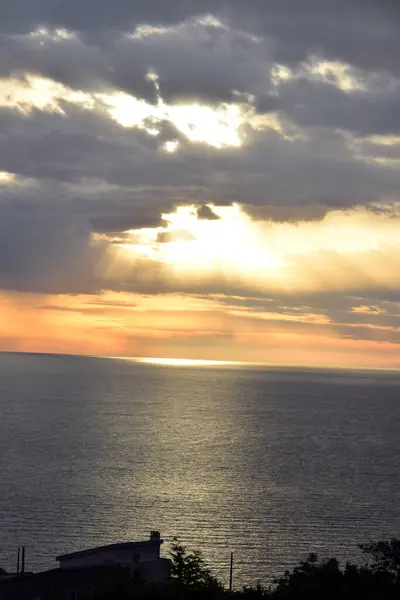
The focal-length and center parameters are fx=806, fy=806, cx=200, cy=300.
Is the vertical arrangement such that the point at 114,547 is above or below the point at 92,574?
above

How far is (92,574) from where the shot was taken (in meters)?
57.2

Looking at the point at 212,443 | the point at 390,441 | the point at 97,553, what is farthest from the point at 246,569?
the point at 390,441

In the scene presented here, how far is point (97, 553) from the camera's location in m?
59.3

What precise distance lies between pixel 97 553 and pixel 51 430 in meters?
126

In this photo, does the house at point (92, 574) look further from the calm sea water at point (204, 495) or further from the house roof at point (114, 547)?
the calm sea water at point (204, 495)

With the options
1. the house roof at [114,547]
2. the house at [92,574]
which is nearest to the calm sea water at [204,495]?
the house at [92,574]

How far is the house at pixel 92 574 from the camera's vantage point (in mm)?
54812

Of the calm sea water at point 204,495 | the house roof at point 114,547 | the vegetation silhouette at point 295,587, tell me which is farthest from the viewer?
the calm sea water at point 204,495

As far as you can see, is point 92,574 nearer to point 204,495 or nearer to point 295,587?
point 295,587

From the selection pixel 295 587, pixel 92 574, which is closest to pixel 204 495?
pixel 92 574

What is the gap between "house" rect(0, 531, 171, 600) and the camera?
54.8 metres

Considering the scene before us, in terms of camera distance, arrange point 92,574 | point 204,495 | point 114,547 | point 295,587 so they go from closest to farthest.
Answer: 1. point 295,587
2. point 92,574
3. point 114,547
4. point 204,495

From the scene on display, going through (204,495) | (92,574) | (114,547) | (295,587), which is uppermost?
(204,495)

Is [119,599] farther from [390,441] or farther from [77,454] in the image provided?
[390,441]
